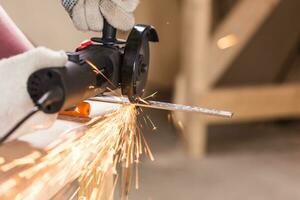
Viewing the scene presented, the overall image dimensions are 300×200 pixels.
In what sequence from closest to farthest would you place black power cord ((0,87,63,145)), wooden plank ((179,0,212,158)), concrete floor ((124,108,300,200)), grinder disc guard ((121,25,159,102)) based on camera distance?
1. black power cord ((0,87,63,145))
2. grinder disc guard ((121,25,159,102))
3. concrete floor ((124,108,300,200))
4. wooden plank ((179,0,212,158))

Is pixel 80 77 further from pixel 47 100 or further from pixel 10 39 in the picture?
pixel 10 39

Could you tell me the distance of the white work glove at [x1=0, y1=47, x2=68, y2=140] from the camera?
420 millimetres

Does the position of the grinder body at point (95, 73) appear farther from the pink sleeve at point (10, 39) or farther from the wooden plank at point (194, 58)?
the wooden plank at point (194, 58)

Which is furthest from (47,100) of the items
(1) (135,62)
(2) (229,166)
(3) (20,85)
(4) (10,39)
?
(2) (229,166)

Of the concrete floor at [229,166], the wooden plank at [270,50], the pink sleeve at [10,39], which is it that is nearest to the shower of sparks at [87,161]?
the pink sleeve at [10,39]

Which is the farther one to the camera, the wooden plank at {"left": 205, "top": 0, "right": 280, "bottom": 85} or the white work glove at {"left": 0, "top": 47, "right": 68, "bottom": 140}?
the wooden plank at {"left": 205, "top": 0, "right": 280, "bottom": 85}

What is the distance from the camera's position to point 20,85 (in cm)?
42

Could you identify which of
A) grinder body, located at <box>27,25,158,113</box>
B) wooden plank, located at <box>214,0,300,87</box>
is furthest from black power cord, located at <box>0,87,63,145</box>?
wooden plank, located at <box>214,0,300,87</box>

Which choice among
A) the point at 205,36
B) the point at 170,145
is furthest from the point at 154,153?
the point at 205,36

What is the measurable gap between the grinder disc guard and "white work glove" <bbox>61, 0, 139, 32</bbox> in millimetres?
17

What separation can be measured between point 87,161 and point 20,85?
0.62 feet

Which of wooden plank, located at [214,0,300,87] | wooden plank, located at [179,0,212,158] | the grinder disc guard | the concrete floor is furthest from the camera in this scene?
wooden plank, located at [214,0,300,87]

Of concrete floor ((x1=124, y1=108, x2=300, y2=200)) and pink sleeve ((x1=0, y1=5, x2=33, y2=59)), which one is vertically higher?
pink sleeve ((x1=0, y1=5, x2=33, y2=59))

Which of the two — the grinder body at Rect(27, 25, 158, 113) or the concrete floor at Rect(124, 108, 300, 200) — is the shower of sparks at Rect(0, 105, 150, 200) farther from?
the concrete floor at Rect(124, 108, 300, 200)
